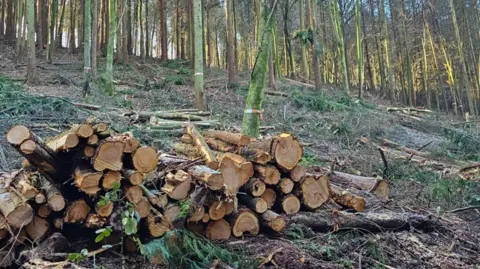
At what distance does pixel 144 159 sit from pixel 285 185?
1650mm

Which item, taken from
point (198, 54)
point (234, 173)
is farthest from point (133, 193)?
point (198, 54)

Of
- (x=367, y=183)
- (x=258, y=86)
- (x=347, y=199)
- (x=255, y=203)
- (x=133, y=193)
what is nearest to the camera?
(x=133, y=193)

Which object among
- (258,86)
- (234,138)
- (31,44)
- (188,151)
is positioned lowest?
(188,151)

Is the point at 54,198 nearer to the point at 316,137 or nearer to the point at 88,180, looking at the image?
the point at 88,180

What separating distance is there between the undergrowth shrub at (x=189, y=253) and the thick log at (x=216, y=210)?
0.89 ft

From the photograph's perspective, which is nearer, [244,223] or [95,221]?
[95,221]

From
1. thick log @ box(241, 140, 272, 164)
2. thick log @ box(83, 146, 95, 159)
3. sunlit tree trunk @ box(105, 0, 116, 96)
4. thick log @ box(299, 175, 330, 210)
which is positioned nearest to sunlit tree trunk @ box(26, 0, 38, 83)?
sunlit tree trunk @ box(105, 0, 116, 96)

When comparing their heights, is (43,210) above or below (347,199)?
above

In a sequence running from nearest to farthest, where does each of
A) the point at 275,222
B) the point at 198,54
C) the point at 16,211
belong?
the point at 16,211
the point at 275,222
the point at 198,54

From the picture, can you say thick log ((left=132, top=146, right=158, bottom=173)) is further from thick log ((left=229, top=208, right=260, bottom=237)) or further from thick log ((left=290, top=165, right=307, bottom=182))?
thick log ((left=290, top=165, right=307, bottom=182))

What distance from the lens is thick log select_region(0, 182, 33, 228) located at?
3145 millimetres

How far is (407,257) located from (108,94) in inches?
425

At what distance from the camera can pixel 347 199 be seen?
4734 mm

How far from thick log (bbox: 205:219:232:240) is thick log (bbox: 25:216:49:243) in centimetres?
147
